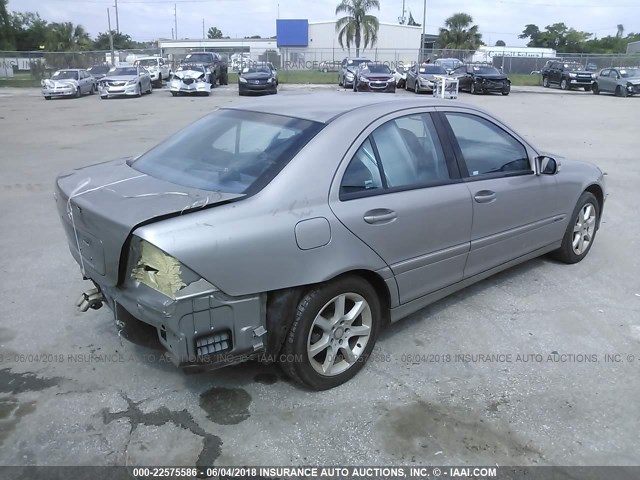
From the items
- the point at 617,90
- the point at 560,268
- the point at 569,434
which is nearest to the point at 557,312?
the point at 560,268

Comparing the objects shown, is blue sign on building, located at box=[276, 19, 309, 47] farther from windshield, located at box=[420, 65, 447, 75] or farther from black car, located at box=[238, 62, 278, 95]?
black car, located at box=[238, 62, 278, 95]

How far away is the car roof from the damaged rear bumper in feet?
4.07

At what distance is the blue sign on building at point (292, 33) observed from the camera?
2857 inches

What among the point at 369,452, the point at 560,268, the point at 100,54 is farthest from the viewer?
the point at 100,54

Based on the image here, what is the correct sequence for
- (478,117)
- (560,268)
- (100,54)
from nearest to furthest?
1. (478,117)
2. (560,268)
3. (100,54)

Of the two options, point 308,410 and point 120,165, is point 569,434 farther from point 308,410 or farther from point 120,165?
point 120,165

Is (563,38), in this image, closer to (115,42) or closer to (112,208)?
(115,42)

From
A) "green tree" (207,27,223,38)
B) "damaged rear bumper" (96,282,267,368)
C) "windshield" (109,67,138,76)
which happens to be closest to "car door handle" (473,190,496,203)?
"damaged rear bumper" (96,282,267,368)

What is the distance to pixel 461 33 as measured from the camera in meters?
68.2

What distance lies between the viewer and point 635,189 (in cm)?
819

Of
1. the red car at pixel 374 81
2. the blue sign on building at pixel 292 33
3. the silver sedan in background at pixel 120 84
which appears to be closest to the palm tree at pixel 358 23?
the blue sign on building at pixel 292 33

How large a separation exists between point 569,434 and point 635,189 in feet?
21.4

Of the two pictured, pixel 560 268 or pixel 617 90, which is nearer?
pixel 560 268

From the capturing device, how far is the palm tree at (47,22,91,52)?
63.2 m
